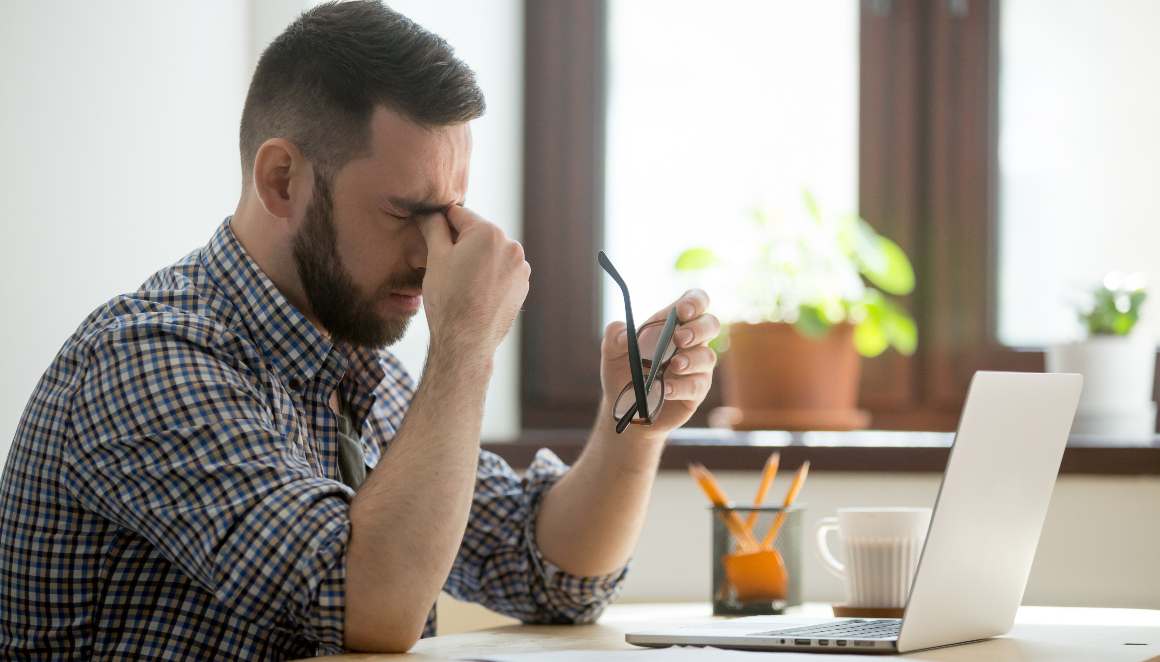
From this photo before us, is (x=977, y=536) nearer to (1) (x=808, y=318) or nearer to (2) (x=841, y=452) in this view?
(2) (x=841, y=452)

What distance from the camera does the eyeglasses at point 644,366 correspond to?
1.27 m

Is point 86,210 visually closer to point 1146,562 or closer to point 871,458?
point 871,458

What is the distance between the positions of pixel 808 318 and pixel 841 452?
0.30 metres

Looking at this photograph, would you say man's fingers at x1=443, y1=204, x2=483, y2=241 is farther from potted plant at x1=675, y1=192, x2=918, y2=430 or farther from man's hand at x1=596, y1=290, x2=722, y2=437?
potted plant at x1=675, y1=192, x2=918, y2=430

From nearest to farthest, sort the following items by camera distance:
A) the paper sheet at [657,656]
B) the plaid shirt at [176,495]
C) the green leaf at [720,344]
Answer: the paper sheet at [657,656] < the plaid shirt at [176,495] < the green leaf at [720,344]

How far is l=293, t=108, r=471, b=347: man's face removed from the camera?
1329 millimetres

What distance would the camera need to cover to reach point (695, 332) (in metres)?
1.36

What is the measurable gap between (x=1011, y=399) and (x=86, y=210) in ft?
3.42

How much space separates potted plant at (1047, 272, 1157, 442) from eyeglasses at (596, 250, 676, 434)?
1000mm

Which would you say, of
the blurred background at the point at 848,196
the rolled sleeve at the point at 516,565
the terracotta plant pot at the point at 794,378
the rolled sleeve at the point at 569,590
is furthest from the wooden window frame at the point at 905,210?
the rolled sleeve at the point at 569,590

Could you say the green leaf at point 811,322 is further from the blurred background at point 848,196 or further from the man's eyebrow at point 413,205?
the man's eyebrow at point 413,205

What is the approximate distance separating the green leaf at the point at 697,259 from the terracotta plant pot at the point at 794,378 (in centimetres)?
12

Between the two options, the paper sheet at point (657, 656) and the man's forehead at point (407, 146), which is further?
the man's forehead at point (407, 146)

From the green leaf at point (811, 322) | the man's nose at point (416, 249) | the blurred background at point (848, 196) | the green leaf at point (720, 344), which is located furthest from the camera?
the green leaf at point (720, 344)
